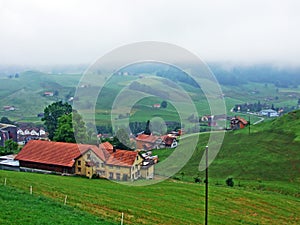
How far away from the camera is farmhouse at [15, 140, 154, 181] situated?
1625 inches

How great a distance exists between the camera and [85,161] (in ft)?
140

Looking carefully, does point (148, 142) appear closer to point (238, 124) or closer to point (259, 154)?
point (259, 154)

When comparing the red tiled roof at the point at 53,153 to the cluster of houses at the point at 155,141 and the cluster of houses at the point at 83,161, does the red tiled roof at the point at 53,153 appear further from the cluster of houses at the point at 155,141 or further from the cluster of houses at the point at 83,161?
the cluster of houses at the point at 155,141

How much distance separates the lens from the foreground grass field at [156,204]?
2288 centimetres

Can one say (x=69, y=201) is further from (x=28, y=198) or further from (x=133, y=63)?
(x=133, y=63)

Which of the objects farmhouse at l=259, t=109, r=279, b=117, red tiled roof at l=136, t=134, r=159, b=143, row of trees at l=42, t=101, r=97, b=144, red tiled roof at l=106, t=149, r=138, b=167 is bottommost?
red tiled roof at l=106, t=149, r=138, b=167

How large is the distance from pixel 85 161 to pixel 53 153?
5.48 m

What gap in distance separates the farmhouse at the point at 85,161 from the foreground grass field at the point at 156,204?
5.83 m

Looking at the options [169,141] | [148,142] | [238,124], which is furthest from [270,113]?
[148,142]

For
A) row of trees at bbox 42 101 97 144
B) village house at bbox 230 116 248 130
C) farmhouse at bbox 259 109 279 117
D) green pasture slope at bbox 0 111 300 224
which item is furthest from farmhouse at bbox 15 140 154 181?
farmhouse at bbox 259 109 279 117

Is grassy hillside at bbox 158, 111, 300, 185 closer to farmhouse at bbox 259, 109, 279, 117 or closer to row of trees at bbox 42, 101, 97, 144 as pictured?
row of trees at bbox 42, 101, 97, 144

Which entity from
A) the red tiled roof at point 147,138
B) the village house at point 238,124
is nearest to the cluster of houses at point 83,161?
the red tiled roof at point 147,138

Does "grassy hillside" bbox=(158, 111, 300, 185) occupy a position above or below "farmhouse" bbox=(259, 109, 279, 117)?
below

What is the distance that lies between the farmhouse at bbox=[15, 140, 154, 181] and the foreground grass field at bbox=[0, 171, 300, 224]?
5826 mm
